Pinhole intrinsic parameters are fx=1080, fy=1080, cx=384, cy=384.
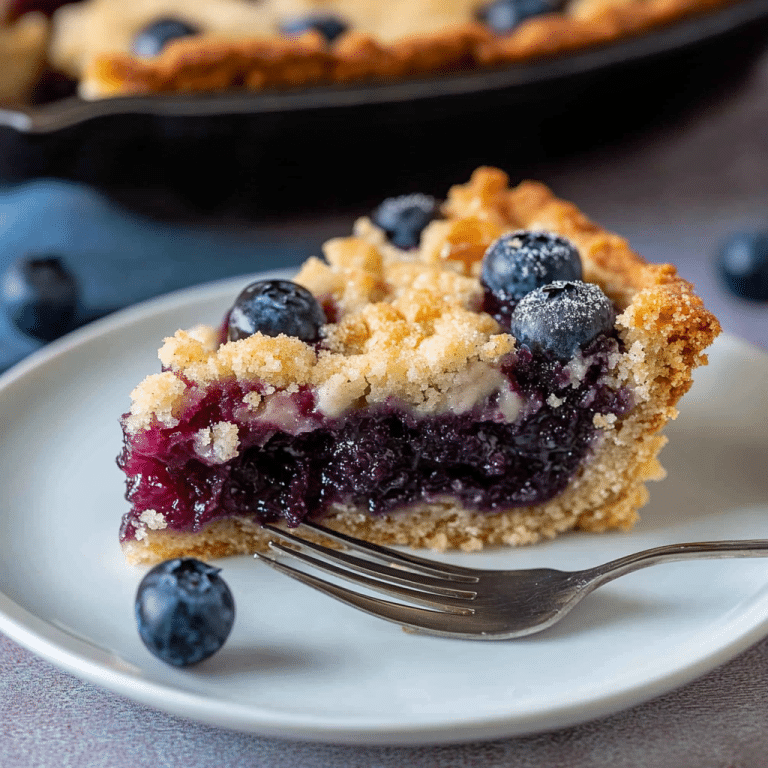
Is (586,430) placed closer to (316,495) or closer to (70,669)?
(316,495)

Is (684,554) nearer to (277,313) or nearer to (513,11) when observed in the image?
(277,313)

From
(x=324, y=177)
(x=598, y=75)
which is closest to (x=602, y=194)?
(x=598, y=75)

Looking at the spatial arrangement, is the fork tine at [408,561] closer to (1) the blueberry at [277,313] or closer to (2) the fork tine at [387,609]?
(2) the fork tine at [387,609]

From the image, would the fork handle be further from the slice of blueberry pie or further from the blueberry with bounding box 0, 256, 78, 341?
the blueberry with bounding box 0, 256, 78, 341

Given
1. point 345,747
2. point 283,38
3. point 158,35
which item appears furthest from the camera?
point 158,35

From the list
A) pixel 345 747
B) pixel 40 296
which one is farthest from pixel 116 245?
pixel 345 747

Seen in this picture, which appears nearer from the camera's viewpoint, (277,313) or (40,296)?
(277,313)
